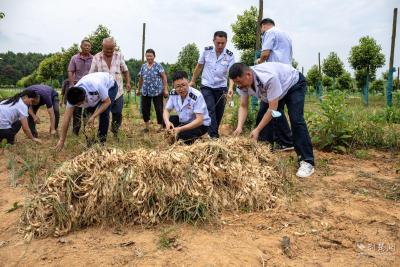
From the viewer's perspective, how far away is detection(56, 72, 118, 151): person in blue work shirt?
155 inches

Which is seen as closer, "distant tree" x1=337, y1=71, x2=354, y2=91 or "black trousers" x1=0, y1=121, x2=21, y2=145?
"black trousers" x1=0, y1=121, x2=21, y2=145

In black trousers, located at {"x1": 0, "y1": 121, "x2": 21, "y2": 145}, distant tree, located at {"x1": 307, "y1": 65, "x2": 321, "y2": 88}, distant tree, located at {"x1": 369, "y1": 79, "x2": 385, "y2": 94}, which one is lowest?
black trousers, located at {"x1": 0, "y1": 121, "x2": 21, "y2": 145}

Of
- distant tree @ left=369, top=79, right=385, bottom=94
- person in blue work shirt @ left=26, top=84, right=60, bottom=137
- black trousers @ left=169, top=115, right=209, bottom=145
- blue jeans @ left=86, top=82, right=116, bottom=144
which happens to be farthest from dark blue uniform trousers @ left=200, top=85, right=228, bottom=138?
distant tree @ left=369, top=79, right=385, bottom=94

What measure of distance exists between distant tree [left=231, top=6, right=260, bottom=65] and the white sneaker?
14.4 meters

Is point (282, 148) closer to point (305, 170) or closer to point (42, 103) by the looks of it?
point (305, 170)

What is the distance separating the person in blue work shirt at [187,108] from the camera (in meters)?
4.00

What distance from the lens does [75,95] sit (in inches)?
153

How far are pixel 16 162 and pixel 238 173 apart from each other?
2781 millimetres

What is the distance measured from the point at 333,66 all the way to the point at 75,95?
23.8m

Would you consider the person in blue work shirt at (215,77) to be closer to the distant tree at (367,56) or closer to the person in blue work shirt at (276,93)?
the person in blue work shirt at (276,93)

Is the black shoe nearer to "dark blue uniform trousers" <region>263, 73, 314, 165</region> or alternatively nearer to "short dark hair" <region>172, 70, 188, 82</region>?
"dark blue uniform trousers" <region>263, 73, 314, 165</region>

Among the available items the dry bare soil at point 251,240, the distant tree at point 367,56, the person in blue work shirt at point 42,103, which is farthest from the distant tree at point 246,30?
the dry bare soil at point 251,240

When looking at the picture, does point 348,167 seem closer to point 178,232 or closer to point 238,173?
point 238,173

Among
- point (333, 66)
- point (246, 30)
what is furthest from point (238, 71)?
point (333, 66)
